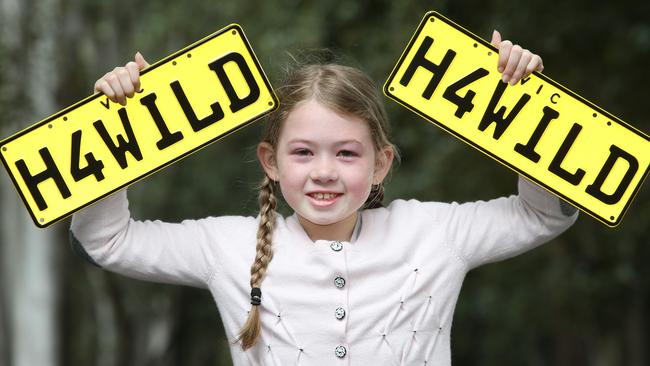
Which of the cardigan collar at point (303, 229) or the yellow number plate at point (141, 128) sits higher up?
the yellow number plate at point (141, 128)

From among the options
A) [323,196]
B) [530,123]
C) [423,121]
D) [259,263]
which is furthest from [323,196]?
[423,121]

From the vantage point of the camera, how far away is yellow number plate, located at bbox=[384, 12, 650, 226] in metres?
2.78

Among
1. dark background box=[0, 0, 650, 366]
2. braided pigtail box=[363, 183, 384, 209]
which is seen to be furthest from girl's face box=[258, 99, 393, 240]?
dark background box=[0, 0, 650, 366]

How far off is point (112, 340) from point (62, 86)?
8.11 metres

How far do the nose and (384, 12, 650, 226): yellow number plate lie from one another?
24cm

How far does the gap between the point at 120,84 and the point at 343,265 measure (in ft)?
2.44

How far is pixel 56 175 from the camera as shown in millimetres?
2732

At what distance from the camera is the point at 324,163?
9.20 feet

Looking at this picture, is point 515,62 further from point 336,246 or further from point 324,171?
point 336,246

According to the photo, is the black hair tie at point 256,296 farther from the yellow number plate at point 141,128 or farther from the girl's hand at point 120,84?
the girl's hand at point 120,84

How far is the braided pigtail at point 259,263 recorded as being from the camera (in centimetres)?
279

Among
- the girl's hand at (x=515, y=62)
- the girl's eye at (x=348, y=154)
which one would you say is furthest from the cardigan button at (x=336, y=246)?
the girl's hand at (x=515, y=62)

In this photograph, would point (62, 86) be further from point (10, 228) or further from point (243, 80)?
point (243, 80)

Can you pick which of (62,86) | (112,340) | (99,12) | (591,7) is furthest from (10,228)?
(112,340)
